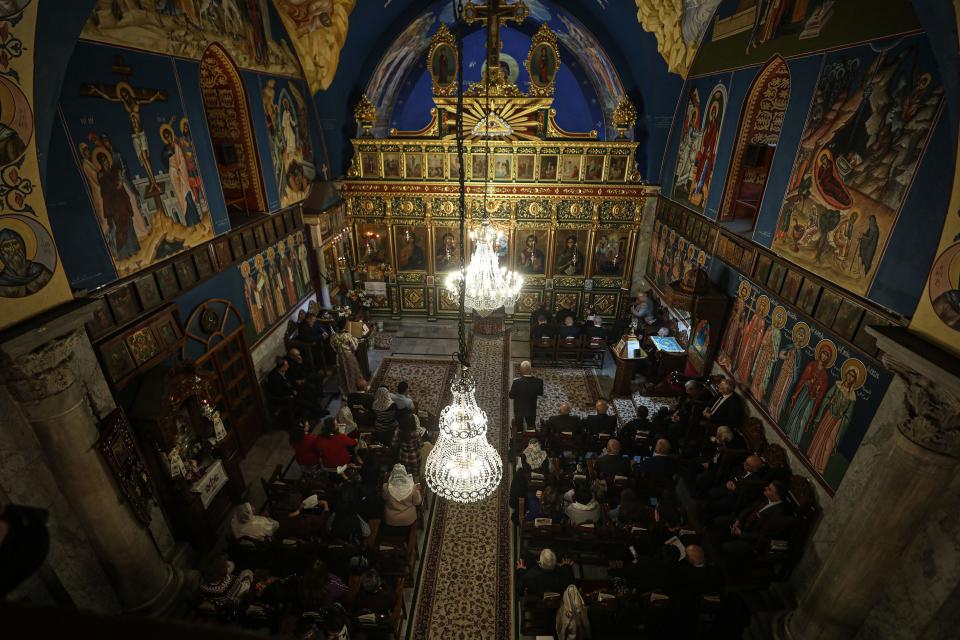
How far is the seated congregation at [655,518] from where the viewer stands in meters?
5.50

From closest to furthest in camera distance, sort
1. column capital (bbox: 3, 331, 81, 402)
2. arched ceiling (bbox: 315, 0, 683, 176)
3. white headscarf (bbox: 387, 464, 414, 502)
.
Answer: column capital (bbox: 3, 331, 81, 402)
white headscarf (bbox: 387, 464, 414, 502)
arched ceiling (bbox: 315, 0, 683, 176)

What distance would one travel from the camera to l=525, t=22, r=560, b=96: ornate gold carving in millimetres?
10875

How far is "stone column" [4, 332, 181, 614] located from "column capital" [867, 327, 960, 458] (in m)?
7.91

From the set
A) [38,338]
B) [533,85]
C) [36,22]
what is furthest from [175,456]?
[533,85]

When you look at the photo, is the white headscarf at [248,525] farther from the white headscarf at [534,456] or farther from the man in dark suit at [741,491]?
the man in dark suit at [741,491]

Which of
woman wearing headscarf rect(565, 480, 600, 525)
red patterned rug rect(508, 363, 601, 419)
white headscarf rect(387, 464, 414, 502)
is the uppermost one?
white headscarf rect(387, 464, 414, 502)

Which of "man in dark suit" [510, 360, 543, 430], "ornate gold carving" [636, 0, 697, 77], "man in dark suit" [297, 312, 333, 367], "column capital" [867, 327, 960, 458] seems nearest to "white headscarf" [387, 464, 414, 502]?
"man in dark suit" [510, 360, 543, 430]

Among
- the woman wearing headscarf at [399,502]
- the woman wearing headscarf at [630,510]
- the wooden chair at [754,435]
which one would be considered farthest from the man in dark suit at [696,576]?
the woman wearing headscarf at [399,502]

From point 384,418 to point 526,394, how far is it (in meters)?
2.60

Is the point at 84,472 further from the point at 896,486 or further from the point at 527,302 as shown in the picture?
the point at 527,302

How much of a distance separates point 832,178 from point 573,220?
22.9ft

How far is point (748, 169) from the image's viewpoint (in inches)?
374

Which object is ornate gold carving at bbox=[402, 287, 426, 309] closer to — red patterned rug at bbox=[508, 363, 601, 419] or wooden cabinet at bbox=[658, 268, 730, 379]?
red patterned rug at bbox=[508, 363, 601, 419]

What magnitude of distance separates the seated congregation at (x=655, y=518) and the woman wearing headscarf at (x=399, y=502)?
1.54 m
